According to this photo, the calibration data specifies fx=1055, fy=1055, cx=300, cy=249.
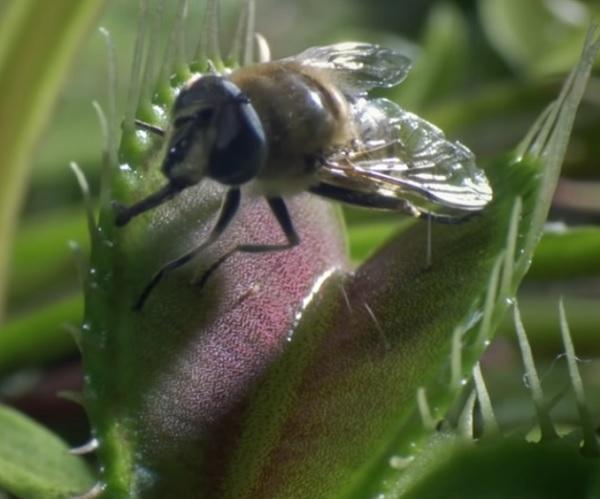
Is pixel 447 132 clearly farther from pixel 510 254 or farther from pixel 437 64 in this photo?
pixel 510 254

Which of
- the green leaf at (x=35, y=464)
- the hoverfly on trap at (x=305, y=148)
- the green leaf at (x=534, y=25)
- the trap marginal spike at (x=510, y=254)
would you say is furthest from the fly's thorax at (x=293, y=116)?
the green leaf at (x=534, y=25)

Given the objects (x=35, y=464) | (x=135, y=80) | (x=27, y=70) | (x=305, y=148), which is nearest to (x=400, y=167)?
(x=305, y=148)

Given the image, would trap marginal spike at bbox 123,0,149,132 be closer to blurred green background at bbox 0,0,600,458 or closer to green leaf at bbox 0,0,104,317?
blurred green background at bbox 0,0,600,458

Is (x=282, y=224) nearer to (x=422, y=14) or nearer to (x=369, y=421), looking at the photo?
(x=369, y=421)

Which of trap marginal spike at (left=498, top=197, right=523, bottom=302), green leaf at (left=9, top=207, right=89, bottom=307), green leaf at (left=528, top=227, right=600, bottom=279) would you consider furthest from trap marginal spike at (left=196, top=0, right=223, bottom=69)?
green leaf at (left=9, top=207, right=89, bottom=307)

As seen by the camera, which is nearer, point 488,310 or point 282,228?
point 488,310

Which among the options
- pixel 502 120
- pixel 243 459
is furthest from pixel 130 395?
pixel 502 120
